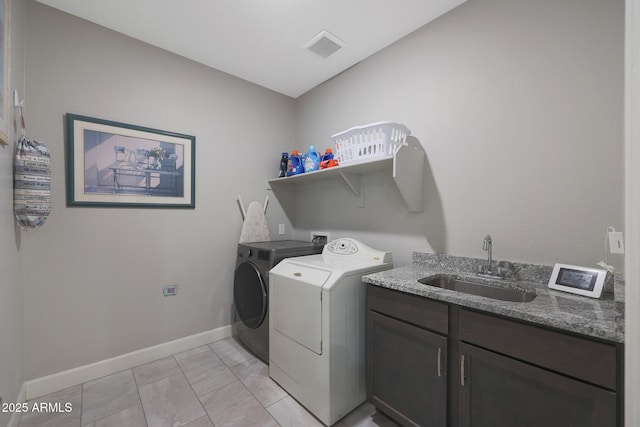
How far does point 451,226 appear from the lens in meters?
1.77

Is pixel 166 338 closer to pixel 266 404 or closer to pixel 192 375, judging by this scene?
pixel 192 375

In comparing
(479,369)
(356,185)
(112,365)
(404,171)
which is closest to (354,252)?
(356,185)

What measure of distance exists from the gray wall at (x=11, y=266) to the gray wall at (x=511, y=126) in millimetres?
2253

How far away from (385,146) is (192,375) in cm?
220

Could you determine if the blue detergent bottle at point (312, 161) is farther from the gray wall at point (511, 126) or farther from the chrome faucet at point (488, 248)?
the chrome faucet at point (488, 248)

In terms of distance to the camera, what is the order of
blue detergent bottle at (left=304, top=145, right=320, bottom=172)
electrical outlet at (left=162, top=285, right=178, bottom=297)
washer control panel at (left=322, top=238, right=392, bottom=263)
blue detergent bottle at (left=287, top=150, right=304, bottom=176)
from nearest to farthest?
washer control panel at (left=322, top=238, right=392, bottom=263) → electrical outlet at (left=162, top=285, right=178, bottom=297) → blue detergent bottle at (left=304, top=145, right=320, bottom=172) → blue detergent bottle at (left=287, top=150, right=304, bottom=176)

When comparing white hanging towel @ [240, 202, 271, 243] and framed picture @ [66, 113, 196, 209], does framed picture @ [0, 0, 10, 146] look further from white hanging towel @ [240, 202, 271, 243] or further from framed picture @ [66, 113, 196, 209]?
white hanging towel @ [240, 202, 271, 243]

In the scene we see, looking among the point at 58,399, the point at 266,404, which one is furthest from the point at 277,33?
the point at 58,399

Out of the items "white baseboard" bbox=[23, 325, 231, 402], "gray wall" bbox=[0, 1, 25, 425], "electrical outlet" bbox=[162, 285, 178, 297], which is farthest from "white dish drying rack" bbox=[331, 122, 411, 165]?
"white baseboard" bbox=[23, 325, 231, 402]

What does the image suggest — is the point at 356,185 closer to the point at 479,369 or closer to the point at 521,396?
the point at 479,369

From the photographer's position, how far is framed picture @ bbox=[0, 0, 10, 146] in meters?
1.19

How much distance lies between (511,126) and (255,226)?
2236 millimetres

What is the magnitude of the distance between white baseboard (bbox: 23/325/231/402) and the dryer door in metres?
0.40

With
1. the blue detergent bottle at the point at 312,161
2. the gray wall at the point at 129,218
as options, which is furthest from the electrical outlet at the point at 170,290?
the blue detergent bottle at the point at 312,161
